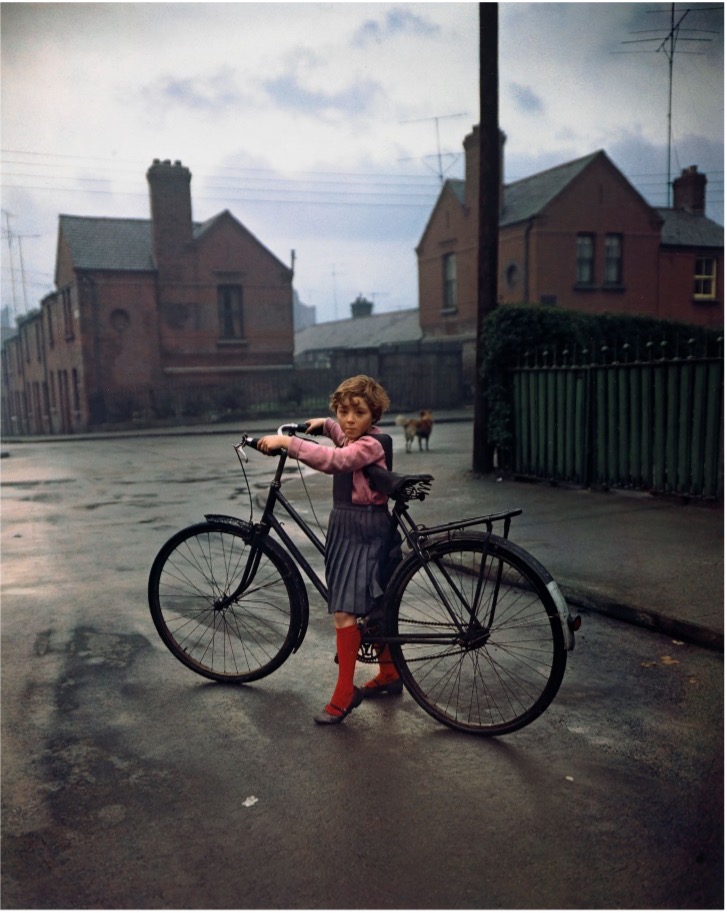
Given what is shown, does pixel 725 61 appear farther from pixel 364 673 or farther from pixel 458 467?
pixel 458 467

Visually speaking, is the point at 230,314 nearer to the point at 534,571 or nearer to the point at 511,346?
the point at 511,346

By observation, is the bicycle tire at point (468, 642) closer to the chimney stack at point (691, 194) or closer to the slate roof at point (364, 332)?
the slate roof at point (364, 332)

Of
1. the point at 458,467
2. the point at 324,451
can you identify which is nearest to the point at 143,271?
the point at 458,467

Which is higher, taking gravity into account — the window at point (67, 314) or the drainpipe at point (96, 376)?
the window at point (67, 314)

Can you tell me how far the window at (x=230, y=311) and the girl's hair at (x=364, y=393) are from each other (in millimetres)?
33254

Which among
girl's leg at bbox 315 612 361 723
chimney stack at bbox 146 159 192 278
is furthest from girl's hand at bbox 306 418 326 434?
chimney stack at bbox 146 159 192 278

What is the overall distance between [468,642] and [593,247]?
3178cm

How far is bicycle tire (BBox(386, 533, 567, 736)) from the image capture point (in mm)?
3281

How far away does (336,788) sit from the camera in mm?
2973

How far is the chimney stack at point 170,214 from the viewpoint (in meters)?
33.3

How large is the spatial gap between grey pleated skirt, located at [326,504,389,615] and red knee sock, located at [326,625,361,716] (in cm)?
13

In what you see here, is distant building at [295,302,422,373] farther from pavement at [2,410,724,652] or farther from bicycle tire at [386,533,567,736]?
bicycle tire at [386,533,567,736]

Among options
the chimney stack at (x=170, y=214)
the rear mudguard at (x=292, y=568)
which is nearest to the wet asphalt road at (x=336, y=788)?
the rear mudguard at (x=292, y=568)

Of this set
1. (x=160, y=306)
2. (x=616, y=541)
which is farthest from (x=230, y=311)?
(x=616, y=541)
